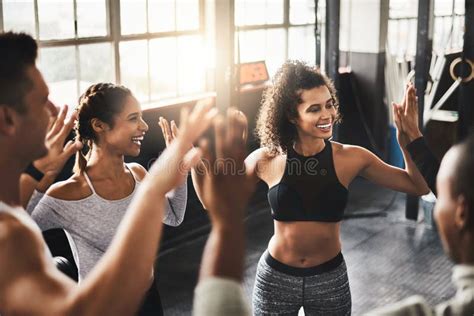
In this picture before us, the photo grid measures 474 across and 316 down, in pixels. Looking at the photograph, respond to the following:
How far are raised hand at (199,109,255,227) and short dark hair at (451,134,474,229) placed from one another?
35 centimetres

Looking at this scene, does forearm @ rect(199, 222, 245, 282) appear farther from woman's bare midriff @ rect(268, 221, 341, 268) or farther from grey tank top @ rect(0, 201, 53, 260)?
woman's bare midriff @ rect(268, 221, 341, 268)

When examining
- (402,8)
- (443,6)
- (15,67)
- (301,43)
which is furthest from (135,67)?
(443,6)

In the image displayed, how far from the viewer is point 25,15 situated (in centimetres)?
373

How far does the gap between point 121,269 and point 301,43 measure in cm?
526

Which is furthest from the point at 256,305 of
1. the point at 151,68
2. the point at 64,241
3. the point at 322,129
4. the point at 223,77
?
the point at 151,68

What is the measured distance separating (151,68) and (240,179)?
3793mm

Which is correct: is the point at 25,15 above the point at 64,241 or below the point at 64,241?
above

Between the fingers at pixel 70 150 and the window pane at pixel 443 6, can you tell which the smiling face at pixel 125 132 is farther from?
the window pane at pixel 443 6

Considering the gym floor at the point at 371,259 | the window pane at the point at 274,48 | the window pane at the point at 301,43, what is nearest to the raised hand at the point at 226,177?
the gym floor at the point at 371,259

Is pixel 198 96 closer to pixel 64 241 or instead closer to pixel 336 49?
pixel 336 49

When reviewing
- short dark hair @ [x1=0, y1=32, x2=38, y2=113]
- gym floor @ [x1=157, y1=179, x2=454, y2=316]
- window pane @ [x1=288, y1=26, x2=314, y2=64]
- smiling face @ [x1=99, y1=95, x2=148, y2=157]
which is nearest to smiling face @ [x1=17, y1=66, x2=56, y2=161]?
short dark hair @ [x1=0, y1=32, x2=38, y2=113]

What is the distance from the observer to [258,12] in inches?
215

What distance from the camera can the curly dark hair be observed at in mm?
2406

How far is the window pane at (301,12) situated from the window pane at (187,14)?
1268 millimetres
